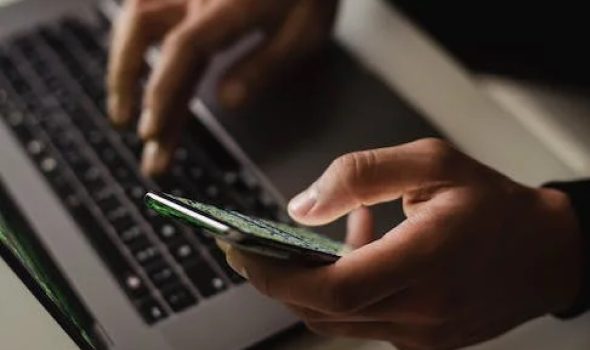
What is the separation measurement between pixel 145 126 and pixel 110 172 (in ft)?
0.15

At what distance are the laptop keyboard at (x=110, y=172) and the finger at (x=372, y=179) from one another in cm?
10

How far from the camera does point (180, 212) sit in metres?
0.41

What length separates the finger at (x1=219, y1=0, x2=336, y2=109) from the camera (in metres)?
0.76

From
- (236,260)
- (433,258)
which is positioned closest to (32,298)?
(236,260)

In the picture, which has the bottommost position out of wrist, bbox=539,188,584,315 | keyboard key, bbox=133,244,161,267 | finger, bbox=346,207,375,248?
wrist, bbox=539,188,584,315

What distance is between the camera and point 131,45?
0.76m

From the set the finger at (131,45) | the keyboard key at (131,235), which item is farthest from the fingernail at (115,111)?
the keyboard key at (131,235)

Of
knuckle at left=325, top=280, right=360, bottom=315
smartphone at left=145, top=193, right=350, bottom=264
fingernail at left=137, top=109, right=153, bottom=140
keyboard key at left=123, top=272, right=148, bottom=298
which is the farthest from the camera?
fingernail at left=137, top=109, right=153, bottom=140

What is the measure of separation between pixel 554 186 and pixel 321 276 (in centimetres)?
21

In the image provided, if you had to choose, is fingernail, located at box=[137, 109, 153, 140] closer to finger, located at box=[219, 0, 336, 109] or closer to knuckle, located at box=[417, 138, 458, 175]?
finger, located at box=[219, 0, 336, 109]

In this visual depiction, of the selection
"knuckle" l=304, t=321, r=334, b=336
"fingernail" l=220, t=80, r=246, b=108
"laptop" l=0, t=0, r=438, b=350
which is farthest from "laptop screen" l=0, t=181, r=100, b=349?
"fingernail" l=220, t=80, r=246, b=108

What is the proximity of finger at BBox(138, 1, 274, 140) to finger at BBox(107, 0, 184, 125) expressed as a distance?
0.01 metres

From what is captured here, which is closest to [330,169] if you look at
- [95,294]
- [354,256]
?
[354,256]

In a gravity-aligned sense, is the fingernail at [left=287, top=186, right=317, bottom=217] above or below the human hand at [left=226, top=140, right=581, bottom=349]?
above
